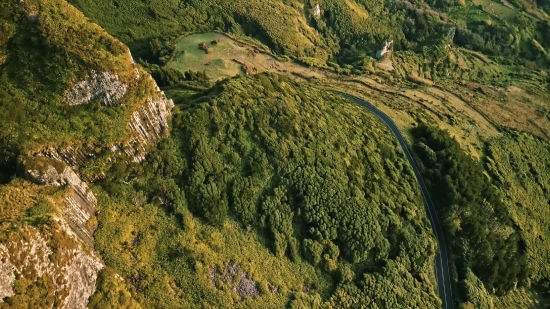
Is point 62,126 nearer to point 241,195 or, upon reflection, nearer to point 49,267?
point 49,267

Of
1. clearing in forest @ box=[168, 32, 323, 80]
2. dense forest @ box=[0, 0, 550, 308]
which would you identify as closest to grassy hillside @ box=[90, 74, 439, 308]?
dense forest @ box=[0, 0, 550, 308]

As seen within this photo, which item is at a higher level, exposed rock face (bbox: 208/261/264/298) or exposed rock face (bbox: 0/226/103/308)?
exposed rock face (bbox: 0/226/103/308)

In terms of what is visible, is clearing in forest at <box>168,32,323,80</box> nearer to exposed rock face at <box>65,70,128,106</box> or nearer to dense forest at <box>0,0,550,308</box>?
dense forest at <box>0,0,550,308</box>

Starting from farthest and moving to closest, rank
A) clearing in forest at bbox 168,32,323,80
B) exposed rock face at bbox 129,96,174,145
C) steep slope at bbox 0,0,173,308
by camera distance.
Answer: clearing in forest at bbox 168,32,323,80 → exposed rock face at bbox 129,96,174,145 → steep slope at bbox 0,0,173,308

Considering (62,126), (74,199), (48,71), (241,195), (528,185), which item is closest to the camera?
(74,199)

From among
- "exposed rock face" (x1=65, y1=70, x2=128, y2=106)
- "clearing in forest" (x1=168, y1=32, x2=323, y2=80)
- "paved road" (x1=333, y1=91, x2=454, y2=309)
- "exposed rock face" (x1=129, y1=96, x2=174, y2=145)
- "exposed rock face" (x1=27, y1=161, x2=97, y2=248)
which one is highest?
"exposed rock face" (x1=65, y1=70, x2=128, y2=106)

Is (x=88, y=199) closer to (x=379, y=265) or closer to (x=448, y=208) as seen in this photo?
(x=379, y=265)

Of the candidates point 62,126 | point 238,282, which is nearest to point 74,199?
point 62,126

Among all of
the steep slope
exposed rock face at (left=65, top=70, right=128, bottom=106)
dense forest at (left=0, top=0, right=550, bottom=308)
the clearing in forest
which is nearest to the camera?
the steep slope
